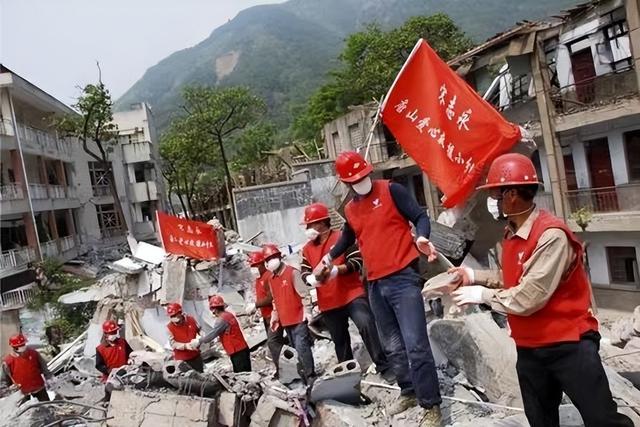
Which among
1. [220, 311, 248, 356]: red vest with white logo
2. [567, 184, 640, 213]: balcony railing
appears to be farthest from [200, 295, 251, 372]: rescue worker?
[567, 184, 640, 213]: balcony railing

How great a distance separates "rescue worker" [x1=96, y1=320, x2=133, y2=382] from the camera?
728cm

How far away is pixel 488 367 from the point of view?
4473 millimetres

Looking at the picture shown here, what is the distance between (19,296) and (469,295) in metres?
18.8

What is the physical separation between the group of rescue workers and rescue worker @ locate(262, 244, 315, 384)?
0.4 inches

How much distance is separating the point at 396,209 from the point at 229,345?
11.5ft

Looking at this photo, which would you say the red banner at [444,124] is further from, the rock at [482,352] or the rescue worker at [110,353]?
the rescue worker at [110,353]

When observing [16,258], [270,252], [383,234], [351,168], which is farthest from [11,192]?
[383,234]

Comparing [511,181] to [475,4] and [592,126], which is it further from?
[475,4]

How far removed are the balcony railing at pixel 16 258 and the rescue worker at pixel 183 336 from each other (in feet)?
46.9

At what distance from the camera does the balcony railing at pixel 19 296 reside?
17192mm

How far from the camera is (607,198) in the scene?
15.0 metres

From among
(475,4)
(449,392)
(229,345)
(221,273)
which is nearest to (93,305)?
(221,273)

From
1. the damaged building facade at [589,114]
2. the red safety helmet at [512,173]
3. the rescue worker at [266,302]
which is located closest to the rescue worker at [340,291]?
the rescue worker at [266,302]

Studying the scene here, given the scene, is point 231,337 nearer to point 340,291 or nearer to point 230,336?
point 230,336
